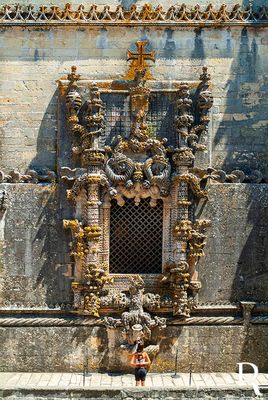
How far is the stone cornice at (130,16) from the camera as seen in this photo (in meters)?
12.4

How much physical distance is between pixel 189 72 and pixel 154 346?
581cm

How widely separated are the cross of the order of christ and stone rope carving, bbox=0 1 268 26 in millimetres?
589

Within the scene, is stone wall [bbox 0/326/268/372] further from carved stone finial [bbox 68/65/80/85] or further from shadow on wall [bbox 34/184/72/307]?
carved stone finial [bbox 68/65/80/85]

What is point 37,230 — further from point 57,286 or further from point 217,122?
point 217,122

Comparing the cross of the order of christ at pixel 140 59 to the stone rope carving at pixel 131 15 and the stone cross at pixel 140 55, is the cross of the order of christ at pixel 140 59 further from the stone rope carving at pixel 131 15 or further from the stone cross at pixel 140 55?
the stone rope carving at pixel 131 15

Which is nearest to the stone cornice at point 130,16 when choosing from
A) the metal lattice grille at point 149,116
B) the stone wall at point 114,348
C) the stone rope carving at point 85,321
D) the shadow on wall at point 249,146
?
the shadow on wall at point 249,146

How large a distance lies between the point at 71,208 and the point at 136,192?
1.41 m

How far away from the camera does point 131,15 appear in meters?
12.5

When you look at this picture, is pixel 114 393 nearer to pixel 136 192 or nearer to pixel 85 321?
pixel 85 321

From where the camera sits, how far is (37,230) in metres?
12.4

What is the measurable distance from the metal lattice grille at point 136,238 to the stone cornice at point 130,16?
3842 millimetres

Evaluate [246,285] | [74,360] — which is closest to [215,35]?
[246,285]

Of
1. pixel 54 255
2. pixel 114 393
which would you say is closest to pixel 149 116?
pixel 54 255

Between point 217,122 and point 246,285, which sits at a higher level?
point 217,122
